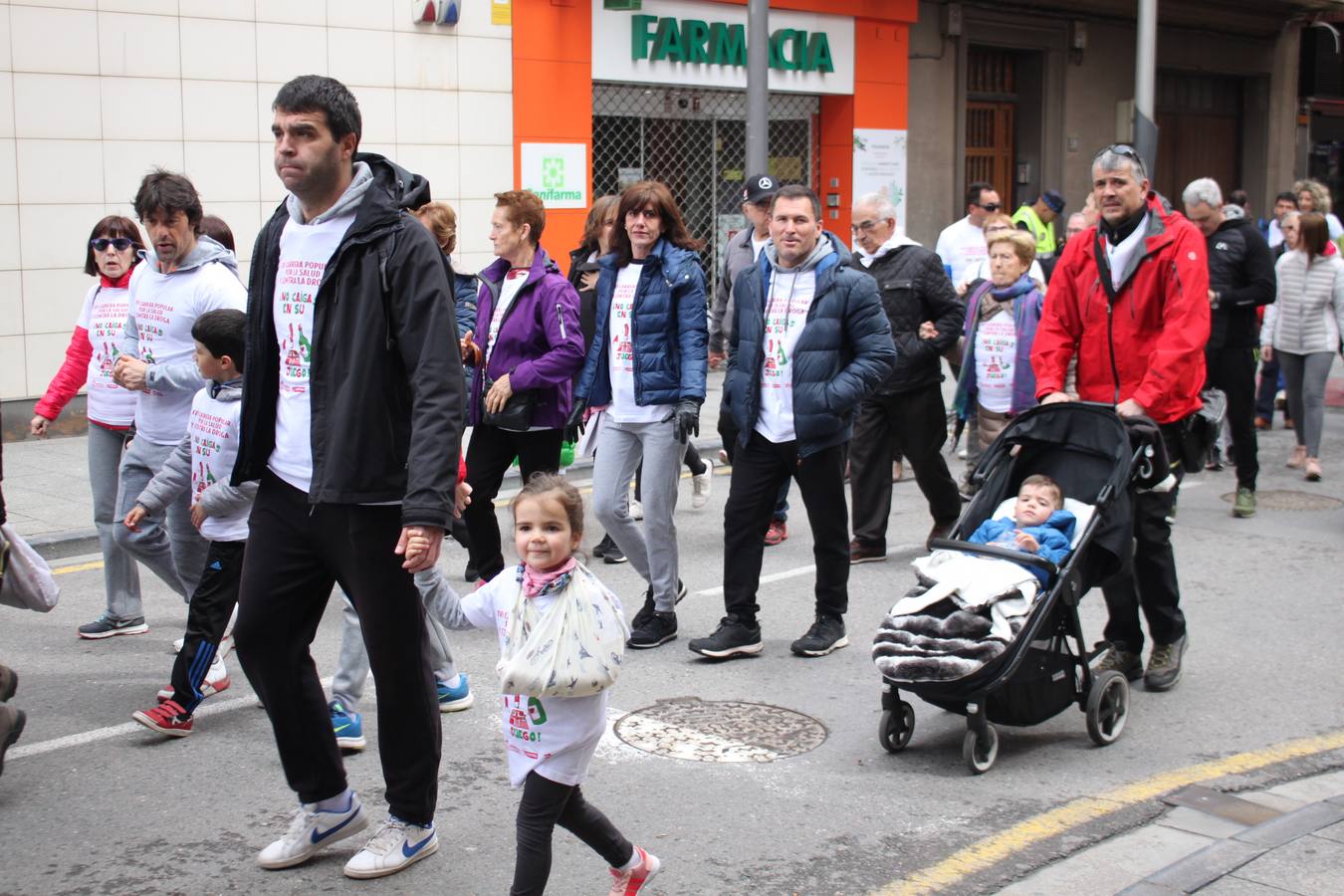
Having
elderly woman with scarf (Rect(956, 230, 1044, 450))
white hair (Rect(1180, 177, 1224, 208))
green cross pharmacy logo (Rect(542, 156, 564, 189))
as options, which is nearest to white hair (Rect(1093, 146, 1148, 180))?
elderly woman with scarf (Rect(956, 230, 1044, 450))

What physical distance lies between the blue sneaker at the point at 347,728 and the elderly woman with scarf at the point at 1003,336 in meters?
4.68

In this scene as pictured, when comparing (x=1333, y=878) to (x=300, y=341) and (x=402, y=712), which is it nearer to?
(x=402, y=712)

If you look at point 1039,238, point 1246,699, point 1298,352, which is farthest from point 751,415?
point 1039,238

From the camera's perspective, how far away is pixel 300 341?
13.7 feet

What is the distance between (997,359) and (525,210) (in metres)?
3.12

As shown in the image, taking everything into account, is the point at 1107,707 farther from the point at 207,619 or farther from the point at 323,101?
the point at 323,101

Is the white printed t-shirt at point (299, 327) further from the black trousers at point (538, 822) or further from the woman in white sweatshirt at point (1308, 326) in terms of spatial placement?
the woman in white sweatshirt at point (1308, 326)

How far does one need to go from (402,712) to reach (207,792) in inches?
46.0

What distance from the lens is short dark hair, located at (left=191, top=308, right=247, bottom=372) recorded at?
5.46 m

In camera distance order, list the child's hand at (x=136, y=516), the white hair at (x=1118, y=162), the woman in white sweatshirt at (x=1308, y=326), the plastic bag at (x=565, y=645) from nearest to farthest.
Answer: the plastic bag at (x=565, y=645) → the child's hand at (x=136, y=516) → the white hair at (x=1118, y=162) → the woman in white sweatshirt at (x=1308, y=326)

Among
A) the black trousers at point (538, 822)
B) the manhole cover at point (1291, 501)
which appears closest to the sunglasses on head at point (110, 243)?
the black trousers at point (538, 822)

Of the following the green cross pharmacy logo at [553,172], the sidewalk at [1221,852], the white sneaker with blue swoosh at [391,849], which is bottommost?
the sidewalk at [1221,852]

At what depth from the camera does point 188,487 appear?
5.83 meters

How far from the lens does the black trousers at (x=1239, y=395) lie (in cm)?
991
